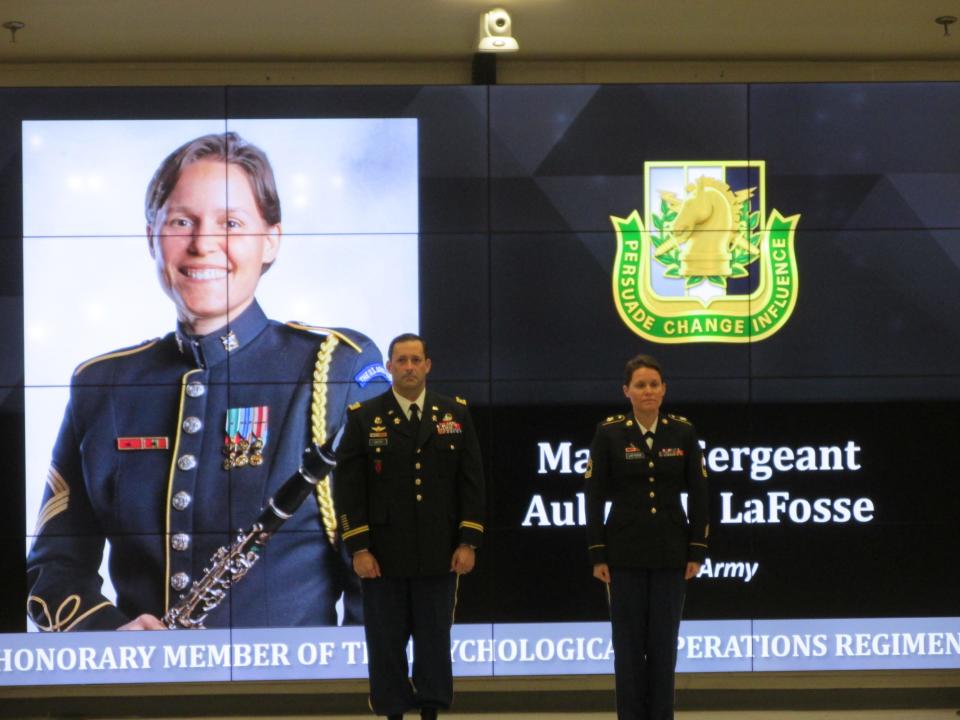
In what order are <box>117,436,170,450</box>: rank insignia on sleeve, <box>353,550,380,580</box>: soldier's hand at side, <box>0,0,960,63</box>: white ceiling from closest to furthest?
<box>353,550,380,580</box>: soldier's hand at side
<box>0,0,960,63</box>: white ceiling
<box>117,436,170,450</box>: rank insignia on sleeve

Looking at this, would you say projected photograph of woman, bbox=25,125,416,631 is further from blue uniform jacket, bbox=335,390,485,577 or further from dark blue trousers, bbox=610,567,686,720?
dark blue trousers, bbox=610,567,686,720

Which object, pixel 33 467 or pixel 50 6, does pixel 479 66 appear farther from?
pixel 33 467

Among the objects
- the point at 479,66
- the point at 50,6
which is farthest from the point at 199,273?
the point at 479,66

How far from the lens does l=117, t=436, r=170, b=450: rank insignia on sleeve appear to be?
5418mm

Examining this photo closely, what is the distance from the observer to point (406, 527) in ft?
13.9

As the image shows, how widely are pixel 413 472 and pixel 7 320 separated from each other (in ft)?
7.13

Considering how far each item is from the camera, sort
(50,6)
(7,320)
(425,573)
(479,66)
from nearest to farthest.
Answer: (425,573)
(50,6)
(7,320)
(479,66)

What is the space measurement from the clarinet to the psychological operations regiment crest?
1.47 m

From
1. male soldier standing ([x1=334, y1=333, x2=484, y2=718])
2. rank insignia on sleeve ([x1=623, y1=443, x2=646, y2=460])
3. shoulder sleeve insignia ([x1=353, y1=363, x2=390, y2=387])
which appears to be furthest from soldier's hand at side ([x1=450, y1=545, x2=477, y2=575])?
shoulder sleeve insignia ([x1=353, y1=363, x2=390, y2=387])

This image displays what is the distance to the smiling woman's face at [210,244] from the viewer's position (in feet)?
17.9

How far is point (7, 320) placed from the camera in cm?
543

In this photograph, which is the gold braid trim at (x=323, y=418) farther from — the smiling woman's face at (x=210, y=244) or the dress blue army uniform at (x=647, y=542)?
the dress blue army uniform at (x=647, y=542)

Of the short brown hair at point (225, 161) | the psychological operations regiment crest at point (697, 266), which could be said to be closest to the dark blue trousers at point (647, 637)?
the psychological operations regiment crest at point (697, 266)

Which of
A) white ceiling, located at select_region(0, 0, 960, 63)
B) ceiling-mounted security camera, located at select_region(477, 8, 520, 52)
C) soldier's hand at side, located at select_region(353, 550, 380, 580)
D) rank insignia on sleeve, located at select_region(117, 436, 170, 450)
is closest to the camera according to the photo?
soldier's hand at side, located at select_region(353, 550, 380, 580)
